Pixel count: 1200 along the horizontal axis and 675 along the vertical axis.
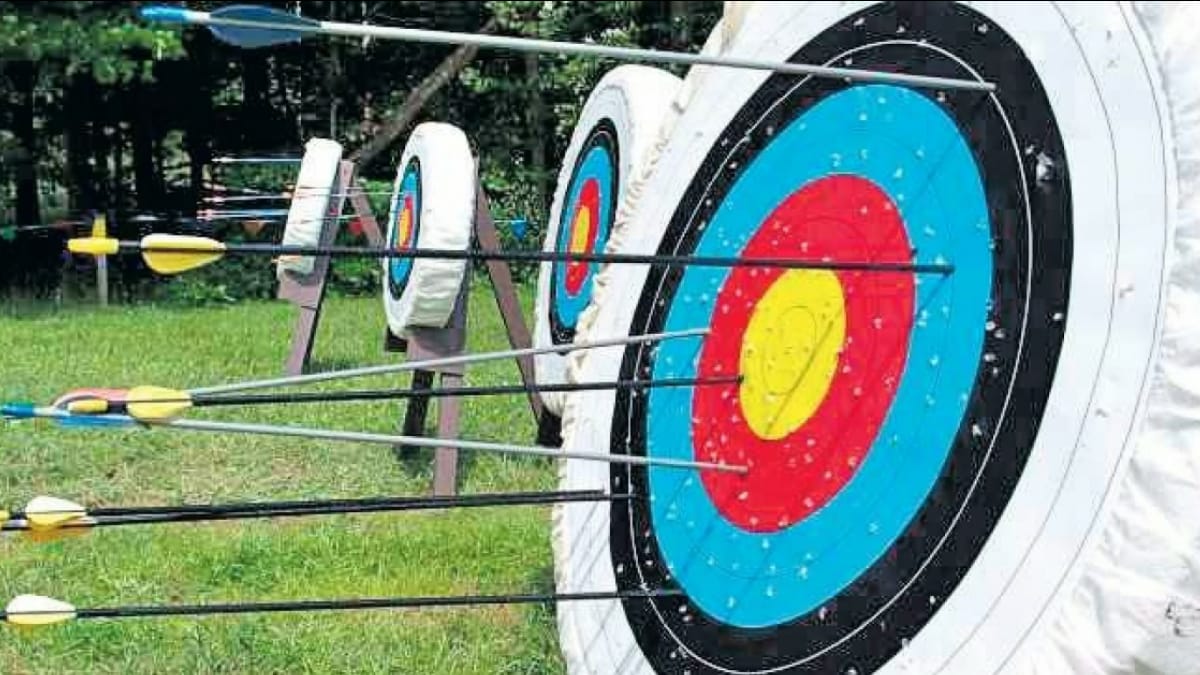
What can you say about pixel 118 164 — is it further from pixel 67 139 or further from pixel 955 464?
pixel 955 464

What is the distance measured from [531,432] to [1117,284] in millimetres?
2773

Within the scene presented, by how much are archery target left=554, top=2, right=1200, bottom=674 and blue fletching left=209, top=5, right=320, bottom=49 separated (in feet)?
1.59

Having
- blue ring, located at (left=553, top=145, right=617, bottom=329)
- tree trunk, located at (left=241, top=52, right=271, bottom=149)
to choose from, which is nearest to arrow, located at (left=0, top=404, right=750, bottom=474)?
blue ring, located at (left=553, top=145, right=617, bottom=329)

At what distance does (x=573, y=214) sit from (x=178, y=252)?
7.24ft

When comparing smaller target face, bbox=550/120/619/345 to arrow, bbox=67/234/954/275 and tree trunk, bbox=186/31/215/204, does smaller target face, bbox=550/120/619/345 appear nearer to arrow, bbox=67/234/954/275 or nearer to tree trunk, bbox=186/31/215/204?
arrow, bbox=67/234/954/275

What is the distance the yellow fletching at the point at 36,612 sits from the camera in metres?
1.04

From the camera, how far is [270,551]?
8.04ft

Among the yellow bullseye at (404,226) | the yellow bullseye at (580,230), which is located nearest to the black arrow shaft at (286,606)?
the yellow bullseye at (580,230)

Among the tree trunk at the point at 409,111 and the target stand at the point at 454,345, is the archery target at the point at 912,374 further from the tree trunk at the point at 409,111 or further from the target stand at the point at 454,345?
the tree trunk at the point at 409,111

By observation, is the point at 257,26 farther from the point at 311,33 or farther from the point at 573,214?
the point at 573,214

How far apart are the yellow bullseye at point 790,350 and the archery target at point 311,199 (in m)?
2.82

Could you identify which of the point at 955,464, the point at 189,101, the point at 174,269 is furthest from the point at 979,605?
the point at 189,101

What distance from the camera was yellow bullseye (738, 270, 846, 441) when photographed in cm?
115

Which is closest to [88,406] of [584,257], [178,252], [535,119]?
[178,252]
